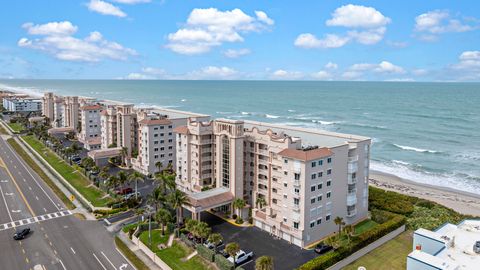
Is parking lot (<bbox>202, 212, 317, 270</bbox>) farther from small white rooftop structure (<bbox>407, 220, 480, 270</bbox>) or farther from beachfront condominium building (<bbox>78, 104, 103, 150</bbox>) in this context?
beachfront condominium building (<bbox>78, 104, 103, 150</bbox>)

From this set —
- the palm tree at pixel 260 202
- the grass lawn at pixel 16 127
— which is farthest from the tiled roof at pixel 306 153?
the grass lawn at pixel 16 127

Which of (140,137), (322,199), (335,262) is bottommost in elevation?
(335,262)

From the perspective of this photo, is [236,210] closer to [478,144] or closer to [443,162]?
[443,162]

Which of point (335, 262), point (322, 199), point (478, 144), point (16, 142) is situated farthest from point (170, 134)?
point (478, 144)

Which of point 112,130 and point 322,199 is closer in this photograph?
point 322,199

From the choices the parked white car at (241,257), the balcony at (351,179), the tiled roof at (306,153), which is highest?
the tiled roof at (306,153)

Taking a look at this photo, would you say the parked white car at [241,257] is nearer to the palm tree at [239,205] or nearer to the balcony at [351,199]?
the palm tree at [239,205]

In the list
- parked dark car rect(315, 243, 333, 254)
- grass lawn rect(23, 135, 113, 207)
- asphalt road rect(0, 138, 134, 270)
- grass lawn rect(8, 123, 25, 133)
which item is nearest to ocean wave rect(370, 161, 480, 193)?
parked dark car rect(315, 243, 333, 254)
